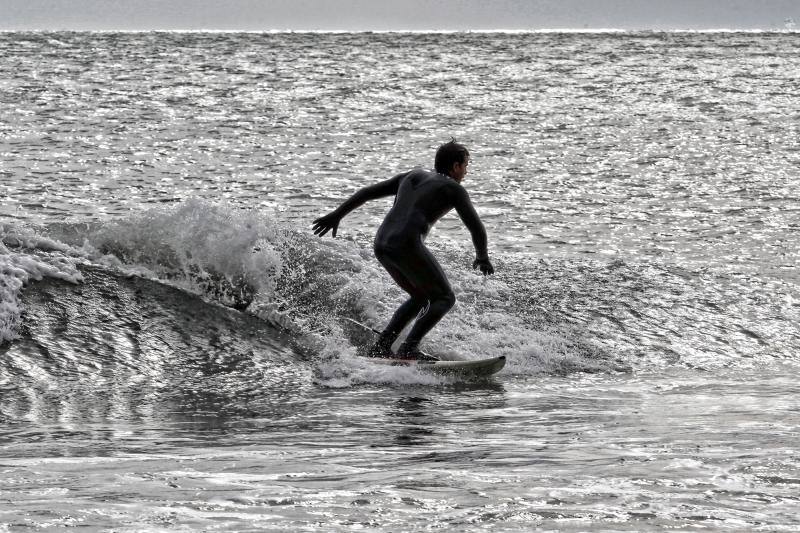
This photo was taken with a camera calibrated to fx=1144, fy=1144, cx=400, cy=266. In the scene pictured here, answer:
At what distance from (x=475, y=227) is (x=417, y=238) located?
535 millimetres

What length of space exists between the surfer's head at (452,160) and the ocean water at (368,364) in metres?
1.78

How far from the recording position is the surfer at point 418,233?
9.62m

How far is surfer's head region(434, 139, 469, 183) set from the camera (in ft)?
31.5

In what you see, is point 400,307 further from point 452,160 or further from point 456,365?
point 452,160

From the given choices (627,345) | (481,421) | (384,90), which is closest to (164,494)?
(481,421)

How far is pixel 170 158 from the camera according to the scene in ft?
94.1

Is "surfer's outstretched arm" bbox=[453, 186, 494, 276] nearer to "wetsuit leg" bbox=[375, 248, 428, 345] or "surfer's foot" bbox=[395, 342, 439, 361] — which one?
"wetsuit leg" bbox=[375, 248, 428, 345]

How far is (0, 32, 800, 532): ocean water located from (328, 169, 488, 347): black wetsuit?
2.28 ft

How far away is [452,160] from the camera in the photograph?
960cm

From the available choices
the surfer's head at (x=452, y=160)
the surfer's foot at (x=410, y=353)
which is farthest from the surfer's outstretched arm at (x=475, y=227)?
the surfer's foot at (x=410, y=353)

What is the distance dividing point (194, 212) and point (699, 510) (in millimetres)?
8675

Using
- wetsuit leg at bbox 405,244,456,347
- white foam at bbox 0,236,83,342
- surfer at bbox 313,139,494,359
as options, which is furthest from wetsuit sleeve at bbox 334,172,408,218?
white foam at bbox 0,236,83,342

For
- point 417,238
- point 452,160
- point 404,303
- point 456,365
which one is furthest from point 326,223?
point 456,365

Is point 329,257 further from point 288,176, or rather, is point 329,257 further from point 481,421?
point 288,176
